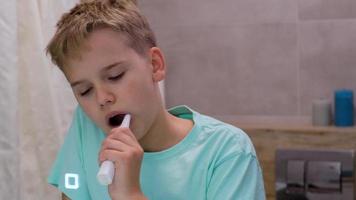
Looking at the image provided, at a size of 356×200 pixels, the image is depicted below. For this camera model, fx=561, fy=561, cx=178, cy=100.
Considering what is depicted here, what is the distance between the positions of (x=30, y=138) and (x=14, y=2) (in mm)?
294

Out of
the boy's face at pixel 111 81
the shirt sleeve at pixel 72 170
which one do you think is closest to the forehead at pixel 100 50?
the boy's face at pixel 111 81

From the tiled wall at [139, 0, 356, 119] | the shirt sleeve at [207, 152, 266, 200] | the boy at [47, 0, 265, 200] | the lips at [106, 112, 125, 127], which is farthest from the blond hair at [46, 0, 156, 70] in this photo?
the tiled wall at [139, 0, 356, 119]

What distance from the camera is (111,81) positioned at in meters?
0.93

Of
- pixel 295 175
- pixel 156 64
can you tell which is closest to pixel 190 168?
pixel 156 64

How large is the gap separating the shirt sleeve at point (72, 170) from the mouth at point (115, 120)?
0.63 feet

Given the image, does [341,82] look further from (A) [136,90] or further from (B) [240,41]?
(A) [136,90]

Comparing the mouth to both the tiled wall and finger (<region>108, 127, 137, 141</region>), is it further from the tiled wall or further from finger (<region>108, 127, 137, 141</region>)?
the tiled wall

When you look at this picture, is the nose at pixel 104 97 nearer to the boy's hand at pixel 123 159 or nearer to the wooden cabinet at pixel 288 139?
the boy's hand at pixel 123 159

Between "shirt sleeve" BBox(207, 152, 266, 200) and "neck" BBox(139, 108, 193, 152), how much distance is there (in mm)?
111

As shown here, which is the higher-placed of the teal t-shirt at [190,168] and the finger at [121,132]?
the finger at [121,132]

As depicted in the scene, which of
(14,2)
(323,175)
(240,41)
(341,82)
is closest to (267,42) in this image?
(240,41)

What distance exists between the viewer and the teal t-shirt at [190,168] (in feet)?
3.16

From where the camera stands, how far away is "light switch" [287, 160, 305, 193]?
67.8 inches

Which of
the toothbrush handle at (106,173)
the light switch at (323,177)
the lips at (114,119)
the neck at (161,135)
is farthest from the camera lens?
the light switch at (323,177)
